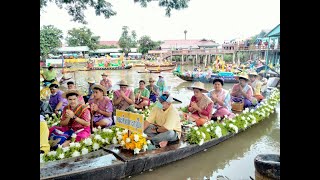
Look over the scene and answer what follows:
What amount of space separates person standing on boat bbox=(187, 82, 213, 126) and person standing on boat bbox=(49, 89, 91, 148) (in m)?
1.70

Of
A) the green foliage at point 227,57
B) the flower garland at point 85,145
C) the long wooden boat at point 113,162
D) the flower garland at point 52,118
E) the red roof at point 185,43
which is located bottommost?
the long wooden boat at point 113,162

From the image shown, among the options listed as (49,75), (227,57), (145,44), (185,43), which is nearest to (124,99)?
(49,75)

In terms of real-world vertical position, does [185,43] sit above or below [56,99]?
above

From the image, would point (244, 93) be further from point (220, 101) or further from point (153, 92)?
point (153, 92)

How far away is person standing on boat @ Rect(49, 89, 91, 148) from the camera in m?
3.83

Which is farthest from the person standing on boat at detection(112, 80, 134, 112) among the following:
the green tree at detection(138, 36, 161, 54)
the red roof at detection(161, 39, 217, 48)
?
the red roof at detection(161, 39, 217, 48)

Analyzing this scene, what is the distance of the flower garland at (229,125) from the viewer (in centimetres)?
411

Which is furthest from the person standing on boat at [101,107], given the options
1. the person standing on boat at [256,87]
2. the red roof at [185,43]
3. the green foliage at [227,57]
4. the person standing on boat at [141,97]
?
the red roof at [185,43]

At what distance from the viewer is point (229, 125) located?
4.77 metres

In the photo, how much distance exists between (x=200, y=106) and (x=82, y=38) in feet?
39.3

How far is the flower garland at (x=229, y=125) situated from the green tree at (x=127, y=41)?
9.54 meters

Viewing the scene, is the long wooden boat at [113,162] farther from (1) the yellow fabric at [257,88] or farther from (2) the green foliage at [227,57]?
(2) the green foliage at [227,57]
